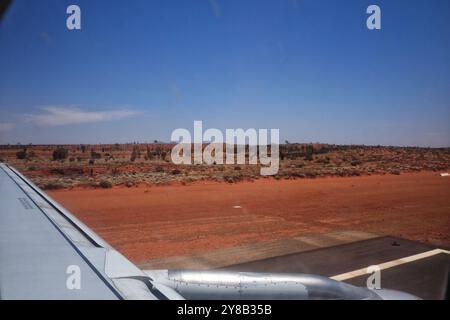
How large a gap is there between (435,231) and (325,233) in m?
3.37

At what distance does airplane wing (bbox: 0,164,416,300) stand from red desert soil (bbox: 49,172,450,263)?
17.5 feet

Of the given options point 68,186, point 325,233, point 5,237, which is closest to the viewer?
point 5,237

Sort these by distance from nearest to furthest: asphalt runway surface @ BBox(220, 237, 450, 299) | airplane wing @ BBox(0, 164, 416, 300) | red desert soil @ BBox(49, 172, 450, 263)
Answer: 1. airplane wing @ BBox(0, 164, 416, 300)
2. asphalt runway surface @ BBox(220, 237, 450, 299)
3. red desert soil @ BBox(49, 172, 450, 263)

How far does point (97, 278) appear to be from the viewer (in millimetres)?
2064

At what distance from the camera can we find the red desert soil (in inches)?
394

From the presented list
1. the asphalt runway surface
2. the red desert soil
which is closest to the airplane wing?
the asphalt runway surface

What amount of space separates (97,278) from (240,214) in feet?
39.3

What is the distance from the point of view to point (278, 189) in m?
21.6

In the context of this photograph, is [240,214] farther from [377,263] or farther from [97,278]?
[97,278]

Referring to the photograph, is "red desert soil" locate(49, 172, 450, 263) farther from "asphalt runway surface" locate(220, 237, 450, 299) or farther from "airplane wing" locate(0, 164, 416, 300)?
"airplane wing" locate(0, 164, 416, 300)

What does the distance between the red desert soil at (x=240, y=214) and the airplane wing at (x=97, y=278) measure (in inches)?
210

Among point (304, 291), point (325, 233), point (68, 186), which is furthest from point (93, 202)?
point (304, 291)

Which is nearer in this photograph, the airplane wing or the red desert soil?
the airplane wing
